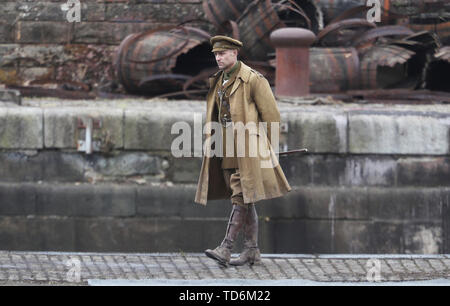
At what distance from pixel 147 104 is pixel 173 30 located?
2.35 meters

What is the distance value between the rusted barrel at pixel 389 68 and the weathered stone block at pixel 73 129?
348 centimetres

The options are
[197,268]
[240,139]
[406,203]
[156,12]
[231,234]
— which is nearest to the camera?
[240,139]

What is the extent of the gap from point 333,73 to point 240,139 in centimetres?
442

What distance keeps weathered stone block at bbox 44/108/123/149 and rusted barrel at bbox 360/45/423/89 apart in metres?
3.48

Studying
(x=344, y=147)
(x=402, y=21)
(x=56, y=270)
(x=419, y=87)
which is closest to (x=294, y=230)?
(x=344, y=147)

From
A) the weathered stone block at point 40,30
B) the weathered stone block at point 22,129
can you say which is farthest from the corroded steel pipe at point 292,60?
the weathered stone block at point 40,30

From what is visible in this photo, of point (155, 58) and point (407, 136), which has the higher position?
point (155, 58)

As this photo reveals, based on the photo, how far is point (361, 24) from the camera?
39.7 feet

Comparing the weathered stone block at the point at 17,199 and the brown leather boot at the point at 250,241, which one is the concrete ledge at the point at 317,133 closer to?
the brown leather boot at the point at 250,241

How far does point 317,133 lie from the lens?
29.7ft

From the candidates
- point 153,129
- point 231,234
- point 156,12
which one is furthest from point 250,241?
point 156,12

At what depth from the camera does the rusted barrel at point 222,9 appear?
12586 millimetres

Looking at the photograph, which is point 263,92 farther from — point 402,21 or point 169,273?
point 402,21

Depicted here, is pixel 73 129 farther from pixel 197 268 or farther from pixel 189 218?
pixel 197 268
